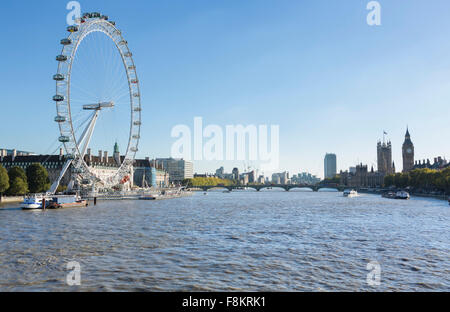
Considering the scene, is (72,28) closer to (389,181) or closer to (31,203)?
(31,203)

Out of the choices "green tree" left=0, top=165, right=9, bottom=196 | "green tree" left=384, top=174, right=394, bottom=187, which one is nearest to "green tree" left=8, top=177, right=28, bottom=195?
"green tree" left=0, top=165, right=9, bottom=196

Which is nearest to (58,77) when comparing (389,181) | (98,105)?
(98,105)

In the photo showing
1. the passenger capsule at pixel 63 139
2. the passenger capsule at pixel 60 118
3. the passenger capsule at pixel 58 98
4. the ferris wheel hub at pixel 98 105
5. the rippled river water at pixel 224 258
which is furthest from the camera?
the ferris wheel hub at pixel 98 105

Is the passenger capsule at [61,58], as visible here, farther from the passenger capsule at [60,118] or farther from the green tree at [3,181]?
the green tree at [3,181]

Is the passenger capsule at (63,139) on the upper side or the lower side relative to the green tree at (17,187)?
upper

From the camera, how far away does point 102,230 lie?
106ft

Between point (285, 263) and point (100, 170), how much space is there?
4859 inches

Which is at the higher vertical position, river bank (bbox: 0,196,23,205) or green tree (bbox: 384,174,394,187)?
green tree (bbox: 384,174,394,187)

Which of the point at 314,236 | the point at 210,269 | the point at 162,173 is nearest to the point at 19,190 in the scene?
the point at 314,236

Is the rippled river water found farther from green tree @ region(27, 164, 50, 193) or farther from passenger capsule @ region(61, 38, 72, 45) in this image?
green tree @ region(27, 164, 50, 193)

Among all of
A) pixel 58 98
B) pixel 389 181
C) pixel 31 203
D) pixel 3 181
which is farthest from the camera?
pixel 389 181

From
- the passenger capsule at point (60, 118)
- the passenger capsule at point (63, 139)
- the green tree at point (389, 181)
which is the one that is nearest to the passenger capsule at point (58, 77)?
the passenger capsule at point (60, 118)
